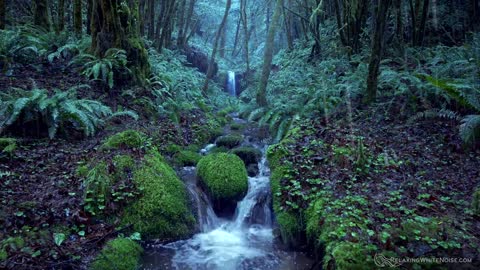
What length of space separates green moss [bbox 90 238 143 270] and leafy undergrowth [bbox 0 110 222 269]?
0.50 feet

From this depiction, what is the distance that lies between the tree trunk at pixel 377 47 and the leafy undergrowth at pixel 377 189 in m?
0.56

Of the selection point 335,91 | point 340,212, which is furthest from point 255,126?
point 340,212

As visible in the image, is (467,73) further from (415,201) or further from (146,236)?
(146,236)

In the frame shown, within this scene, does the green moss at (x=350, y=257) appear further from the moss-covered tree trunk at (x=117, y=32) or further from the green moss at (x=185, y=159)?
the moss-covered tree trunk at (x=117, y=32)

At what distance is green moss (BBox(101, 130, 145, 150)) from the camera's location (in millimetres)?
6574

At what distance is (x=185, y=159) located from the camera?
8117mm

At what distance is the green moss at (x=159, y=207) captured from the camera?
5473mm

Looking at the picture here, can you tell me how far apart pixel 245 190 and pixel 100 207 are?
116 inches

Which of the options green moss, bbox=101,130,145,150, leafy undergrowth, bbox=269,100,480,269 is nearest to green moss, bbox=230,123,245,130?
leafy undergrowth, bbox=269,100,480,269

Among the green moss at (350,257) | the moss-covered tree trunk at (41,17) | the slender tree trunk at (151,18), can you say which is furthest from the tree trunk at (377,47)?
the slender tree trunk at (151,18)

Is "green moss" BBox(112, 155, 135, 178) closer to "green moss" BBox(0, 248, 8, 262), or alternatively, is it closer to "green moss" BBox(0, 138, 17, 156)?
"green moss" BBox(0, 138, 17, 156)

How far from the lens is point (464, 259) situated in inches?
158

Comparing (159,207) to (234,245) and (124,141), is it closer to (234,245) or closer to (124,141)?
(234,245)

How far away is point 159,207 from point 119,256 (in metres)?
1.23
